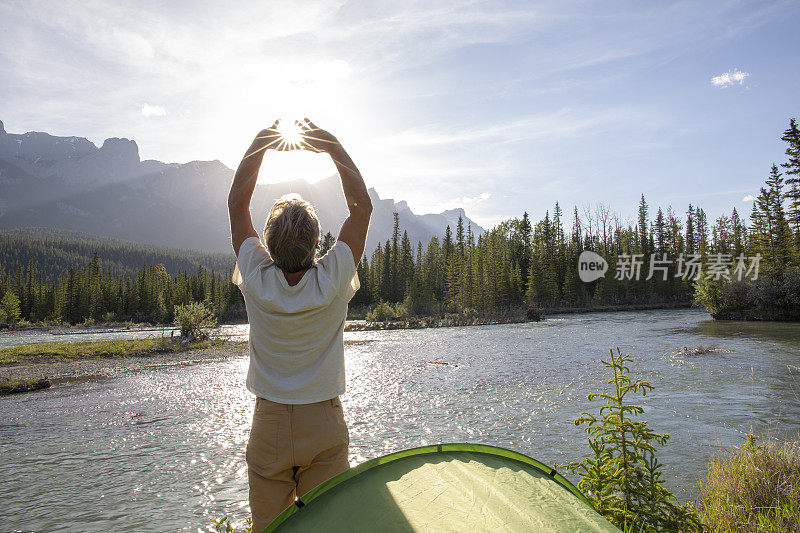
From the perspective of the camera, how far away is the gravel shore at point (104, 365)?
18.6 meters

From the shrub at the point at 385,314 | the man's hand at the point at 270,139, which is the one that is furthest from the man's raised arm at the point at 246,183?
the shrub at the point at 385,314

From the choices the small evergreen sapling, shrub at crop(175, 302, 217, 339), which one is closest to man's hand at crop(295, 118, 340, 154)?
the small evergreen sapling

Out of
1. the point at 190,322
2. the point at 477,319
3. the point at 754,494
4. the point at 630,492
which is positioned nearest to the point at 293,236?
the point at 630,492

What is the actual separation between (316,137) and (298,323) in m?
0.97

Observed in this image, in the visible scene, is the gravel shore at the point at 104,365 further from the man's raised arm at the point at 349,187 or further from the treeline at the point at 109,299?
the treeline at the point at 109,299

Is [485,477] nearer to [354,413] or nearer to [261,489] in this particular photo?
[261,489]

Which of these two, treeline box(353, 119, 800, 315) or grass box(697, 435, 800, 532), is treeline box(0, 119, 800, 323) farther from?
grass box(697, 435, 800, 532)

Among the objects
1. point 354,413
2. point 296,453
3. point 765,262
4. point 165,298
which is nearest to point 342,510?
point 296,453

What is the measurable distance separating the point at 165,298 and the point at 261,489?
8598 cm

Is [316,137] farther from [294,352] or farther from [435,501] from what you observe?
[435,501]

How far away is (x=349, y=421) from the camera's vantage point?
414 inches

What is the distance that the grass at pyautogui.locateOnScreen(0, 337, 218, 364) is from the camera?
2295 cm

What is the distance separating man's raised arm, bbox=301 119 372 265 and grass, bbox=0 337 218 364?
84.7 feet

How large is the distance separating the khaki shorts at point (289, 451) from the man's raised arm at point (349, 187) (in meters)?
0.72
